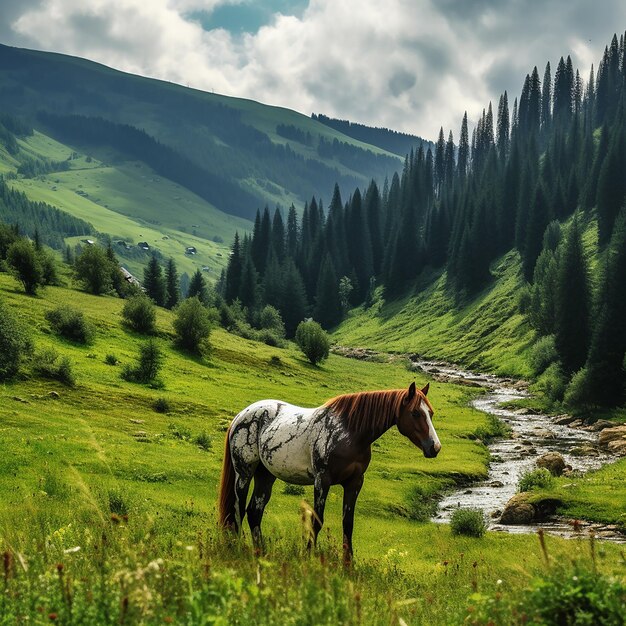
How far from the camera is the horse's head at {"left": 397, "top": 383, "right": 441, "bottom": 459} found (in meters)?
13.8

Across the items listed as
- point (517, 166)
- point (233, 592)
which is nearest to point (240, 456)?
point (233, 592)

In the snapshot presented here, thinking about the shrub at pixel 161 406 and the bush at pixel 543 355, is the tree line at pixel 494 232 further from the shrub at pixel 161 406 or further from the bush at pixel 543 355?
the shrub at pixel 161 406

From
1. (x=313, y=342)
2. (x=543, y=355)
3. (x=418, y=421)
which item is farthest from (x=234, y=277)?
(x=418, y=421)

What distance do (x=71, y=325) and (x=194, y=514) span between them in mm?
46773

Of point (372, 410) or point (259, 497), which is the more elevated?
point (372, 410)

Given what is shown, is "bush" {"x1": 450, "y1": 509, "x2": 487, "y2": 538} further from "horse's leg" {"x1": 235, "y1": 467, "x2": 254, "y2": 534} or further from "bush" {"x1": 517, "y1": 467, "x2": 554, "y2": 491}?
"horse's leg" {"x1": 235, "y1": 467, "x2": 254, "y2": 534}

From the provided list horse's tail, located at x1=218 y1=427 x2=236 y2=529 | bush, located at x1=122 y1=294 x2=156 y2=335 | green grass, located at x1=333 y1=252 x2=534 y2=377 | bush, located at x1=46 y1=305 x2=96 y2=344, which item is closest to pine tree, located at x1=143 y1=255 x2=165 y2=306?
bush, located at x1=122 y1=294 x2=156 y2=335

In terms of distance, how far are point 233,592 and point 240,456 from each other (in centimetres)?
934

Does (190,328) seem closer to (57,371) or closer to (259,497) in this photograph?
(57,371)

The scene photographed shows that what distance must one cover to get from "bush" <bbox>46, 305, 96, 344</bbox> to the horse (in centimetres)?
5566

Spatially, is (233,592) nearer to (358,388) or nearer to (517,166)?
(358,388)

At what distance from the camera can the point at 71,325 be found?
67.5m

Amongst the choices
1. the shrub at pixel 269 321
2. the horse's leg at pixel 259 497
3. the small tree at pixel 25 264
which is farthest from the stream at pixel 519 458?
the small tree at pixel 25 264

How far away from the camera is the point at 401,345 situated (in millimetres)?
139375
